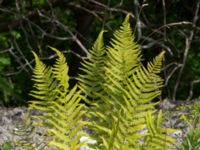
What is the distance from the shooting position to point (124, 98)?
59.9 inches

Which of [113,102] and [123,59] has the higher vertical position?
[123,59]

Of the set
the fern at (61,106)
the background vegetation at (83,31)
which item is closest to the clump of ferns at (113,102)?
the fern at (61,106)

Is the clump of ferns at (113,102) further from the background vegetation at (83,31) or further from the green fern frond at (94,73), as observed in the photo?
the background vegetation at (83,31)

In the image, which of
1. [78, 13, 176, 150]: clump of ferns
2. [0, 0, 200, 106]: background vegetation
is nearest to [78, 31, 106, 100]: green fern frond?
[78, 13, 176, 150]: clump of ferns

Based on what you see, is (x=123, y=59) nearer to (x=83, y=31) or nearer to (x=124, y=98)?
(x=124, y=98)

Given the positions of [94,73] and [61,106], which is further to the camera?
[94,73]

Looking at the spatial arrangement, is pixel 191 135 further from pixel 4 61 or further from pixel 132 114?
pixel 4 61

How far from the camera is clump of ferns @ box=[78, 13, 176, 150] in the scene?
1.51 meters

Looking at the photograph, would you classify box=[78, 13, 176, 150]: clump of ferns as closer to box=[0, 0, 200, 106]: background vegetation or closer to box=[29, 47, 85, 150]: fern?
box=[29, 47, 85, 150]: fern

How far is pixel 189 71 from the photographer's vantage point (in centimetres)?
1152

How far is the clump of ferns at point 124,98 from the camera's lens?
151cm

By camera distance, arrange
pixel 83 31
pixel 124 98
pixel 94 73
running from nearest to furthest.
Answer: pixel 124 98 < pixel 94 73 < pixel 83 31

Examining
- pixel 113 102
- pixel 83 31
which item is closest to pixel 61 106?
pixel 113 102

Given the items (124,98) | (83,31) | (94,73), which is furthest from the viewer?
(83,31)
